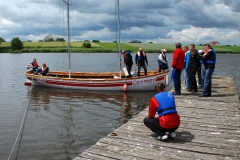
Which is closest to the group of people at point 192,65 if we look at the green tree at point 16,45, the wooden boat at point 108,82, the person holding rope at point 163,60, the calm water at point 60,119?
the calm water at point 60,119

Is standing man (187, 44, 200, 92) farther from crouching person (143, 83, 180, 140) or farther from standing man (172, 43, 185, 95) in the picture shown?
crouching person (143, 83, 180, 140)

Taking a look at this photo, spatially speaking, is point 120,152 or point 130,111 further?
point 130,111

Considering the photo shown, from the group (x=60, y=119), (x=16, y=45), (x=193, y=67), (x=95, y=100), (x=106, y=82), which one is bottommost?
(x=60, y=119)

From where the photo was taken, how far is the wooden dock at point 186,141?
17.0 feet

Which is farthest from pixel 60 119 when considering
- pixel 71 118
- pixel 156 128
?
pixel 156 128

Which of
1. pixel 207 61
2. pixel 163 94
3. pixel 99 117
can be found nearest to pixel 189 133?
pixel 163 94

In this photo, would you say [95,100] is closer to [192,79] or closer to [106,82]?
[106,82]

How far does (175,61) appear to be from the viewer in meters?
10.7

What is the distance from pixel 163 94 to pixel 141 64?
13.2m

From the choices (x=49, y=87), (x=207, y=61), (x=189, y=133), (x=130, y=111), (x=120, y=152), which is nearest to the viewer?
(x=120, y=152)

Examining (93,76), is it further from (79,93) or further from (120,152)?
(120,152)

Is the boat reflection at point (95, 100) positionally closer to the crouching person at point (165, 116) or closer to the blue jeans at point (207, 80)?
the blue jeans at point (207, 80)

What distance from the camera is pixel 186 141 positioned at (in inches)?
233

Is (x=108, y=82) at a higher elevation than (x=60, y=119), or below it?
higher
